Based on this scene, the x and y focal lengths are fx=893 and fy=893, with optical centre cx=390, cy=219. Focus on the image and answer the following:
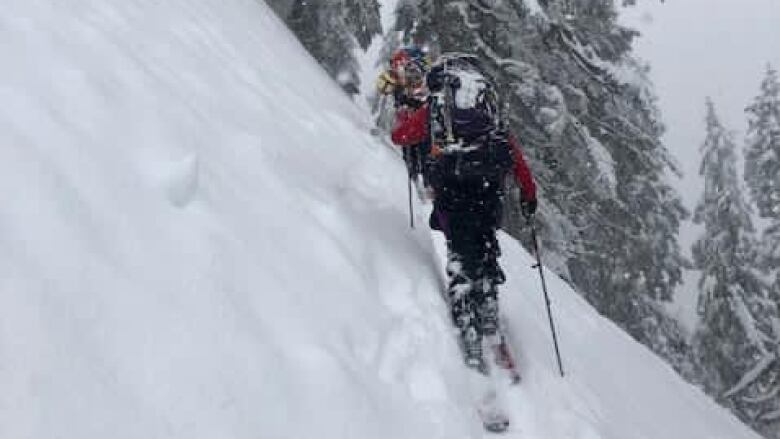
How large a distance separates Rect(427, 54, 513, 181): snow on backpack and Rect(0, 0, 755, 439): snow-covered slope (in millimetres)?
1009

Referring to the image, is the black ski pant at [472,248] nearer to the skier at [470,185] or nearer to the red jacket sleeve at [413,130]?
the skier at [470,185]

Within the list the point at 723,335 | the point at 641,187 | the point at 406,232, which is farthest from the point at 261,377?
the point at 723,335

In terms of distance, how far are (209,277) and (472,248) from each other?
7.64 ft

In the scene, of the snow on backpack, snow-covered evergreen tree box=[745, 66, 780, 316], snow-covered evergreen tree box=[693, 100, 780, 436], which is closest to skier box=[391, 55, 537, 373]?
the snow on backpack

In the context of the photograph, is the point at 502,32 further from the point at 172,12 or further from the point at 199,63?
the point at 199,63

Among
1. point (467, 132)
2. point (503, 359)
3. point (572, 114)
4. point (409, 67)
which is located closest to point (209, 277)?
point (467, 132)

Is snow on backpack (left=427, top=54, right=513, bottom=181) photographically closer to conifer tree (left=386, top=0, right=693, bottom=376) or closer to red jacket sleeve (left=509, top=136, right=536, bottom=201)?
red jacket sleeve (left=509, top=136, right=536, bottom=201)

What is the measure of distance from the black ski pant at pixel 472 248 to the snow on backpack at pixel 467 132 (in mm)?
128

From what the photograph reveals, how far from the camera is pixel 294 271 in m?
5.82

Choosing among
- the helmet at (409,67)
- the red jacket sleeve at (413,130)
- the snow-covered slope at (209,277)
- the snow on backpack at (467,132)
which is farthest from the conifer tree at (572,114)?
the snow on backpack at (467,132)

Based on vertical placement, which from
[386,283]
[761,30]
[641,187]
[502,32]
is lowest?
[761,30]

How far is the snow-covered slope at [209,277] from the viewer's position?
3969mm

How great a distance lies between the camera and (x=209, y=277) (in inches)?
196

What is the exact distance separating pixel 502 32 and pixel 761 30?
174 metres
